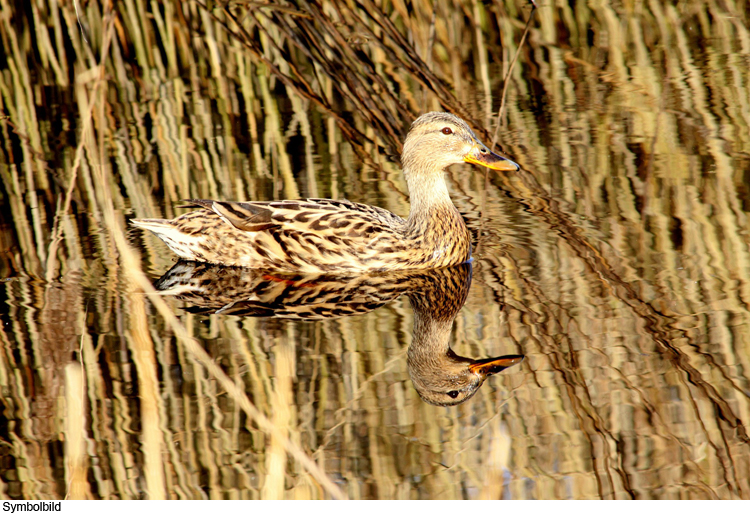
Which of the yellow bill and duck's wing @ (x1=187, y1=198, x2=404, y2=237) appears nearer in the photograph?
duck's wing @ (x1=187, y1=198, x2=404, y2=237)

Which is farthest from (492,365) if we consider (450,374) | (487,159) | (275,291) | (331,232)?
(487,159)

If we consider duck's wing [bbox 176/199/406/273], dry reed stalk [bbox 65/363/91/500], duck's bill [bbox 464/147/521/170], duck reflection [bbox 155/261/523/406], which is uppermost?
duck's bill [bbox 464/147/521/170]

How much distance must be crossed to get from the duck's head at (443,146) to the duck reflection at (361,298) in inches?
30.7

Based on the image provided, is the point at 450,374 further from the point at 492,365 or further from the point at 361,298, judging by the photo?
the point at 361,298

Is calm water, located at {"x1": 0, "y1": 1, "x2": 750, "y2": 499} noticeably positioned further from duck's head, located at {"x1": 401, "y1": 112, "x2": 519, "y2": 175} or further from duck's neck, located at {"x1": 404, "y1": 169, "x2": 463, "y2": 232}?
duck's head, located at {"x1": 401, "y1": 112, "x2": 519, "y2": 175}

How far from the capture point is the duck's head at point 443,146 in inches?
279

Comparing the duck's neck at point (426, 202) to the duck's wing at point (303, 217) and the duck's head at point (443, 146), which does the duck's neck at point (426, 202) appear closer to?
the duck's head at point (443, 146)

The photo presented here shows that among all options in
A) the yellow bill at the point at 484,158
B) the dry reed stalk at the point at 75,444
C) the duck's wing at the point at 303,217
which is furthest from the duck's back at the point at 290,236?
the dry reed stalk at the point at 75,444

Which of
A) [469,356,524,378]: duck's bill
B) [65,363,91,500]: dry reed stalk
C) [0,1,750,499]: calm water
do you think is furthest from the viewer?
[469,356,524,378]: duck's bill

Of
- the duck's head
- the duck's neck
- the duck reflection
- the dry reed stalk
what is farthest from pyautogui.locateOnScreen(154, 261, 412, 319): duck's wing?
the dry reed stalk

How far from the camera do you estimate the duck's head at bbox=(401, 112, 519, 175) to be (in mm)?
7082

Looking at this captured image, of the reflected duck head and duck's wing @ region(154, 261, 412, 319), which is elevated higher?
duck's wing @ region(154, 261, 412, 319)

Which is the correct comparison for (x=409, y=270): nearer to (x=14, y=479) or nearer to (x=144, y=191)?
(x=144, y=191)

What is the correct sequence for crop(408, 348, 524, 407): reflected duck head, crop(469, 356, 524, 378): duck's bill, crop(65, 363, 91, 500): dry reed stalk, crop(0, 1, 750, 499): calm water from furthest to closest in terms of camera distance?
crop(469, 356, 524, 378): duck's bill → crop(408, 348, 524, 407): reflected duck head → crop(0, 1, 750, 499): calm water → crop(65, 363, 91, 500): dry reed stalk
